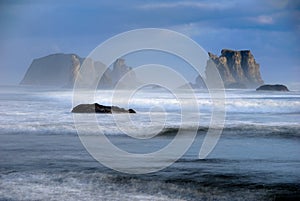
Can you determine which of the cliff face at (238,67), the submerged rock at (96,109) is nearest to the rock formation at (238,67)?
the cliff face at (238,67)

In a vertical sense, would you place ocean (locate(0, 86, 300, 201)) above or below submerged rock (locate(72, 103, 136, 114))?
below

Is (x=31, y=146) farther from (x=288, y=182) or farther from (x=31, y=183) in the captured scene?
(x=288, y=182)

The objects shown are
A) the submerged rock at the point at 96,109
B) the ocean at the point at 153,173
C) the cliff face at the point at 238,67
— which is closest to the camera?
the ocean at the point at 153,173

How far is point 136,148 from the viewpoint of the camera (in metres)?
19.3

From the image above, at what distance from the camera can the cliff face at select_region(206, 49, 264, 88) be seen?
15175 centimetres

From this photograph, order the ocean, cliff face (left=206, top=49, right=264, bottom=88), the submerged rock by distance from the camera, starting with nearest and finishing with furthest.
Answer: the ocean < the submerged rock < cliff face (left=206, top=49, right=264, bottom=88)

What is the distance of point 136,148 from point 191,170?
5.55 m

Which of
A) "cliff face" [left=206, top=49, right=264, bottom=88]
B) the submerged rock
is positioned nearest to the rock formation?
"cliff face" [left=206, top=49, right=264, bottom=88]

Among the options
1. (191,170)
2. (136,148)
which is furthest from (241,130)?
(191,170)

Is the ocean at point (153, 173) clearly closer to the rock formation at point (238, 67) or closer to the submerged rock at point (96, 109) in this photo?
the submerged rock at point (96, 109)

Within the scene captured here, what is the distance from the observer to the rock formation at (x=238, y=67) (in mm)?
151750

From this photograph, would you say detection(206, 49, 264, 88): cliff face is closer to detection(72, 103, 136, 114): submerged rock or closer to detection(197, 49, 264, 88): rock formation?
detection(197, 49, 264, 88): rock formation

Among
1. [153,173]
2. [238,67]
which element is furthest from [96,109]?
[238,67]

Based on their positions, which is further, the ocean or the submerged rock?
the submerged rock
